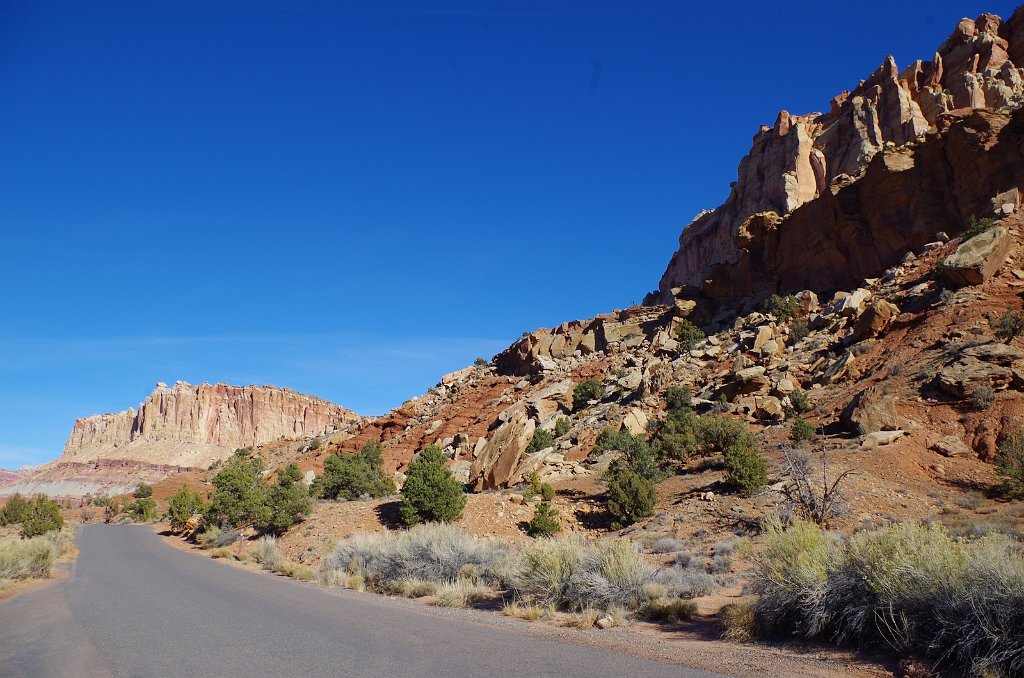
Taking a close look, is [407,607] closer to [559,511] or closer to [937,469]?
[559,511]

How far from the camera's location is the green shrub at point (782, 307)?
3878 centimetres

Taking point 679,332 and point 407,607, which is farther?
point 679,332

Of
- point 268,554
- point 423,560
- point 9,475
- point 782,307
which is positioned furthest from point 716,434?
point 9,475

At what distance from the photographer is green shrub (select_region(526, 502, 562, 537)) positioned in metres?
19.3

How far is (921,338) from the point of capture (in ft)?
82.3

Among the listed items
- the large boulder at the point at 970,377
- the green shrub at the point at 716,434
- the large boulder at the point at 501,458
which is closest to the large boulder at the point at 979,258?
the large boulder at the point at 970,377

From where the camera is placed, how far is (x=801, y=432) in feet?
71.7

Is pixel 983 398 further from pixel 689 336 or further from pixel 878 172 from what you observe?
pixel 878 172

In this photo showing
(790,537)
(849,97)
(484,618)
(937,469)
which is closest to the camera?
(790,537)

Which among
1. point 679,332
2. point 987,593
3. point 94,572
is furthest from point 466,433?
point 987,593

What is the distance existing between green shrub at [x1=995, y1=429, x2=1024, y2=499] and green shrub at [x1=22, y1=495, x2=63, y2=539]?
1646 inches

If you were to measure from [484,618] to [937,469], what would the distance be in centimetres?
1620

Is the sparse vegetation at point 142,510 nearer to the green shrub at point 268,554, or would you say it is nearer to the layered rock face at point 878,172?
the green shrub at point 268,554

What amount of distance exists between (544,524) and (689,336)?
28.7m
